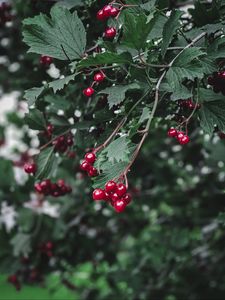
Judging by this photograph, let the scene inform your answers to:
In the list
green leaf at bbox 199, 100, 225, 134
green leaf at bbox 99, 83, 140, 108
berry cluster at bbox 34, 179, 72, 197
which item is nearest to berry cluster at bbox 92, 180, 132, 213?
green leaf at bbox 99, 83, 140, 108

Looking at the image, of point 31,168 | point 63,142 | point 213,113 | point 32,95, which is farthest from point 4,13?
point 213,113

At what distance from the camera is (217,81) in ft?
5.10

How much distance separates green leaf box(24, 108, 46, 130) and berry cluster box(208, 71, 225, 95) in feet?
2.87

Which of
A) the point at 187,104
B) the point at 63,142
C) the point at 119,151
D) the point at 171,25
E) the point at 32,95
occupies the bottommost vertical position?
the point at 63,142

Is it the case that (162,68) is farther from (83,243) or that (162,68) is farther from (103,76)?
(83,243)

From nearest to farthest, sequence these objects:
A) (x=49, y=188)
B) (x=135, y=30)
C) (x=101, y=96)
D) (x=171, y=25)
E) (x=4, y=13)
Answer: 1. (x=135, y=30)
2. (x=171, y=25)
3. (x=101, y=96)
4. (x=49, y=188)
5. (x=4, y=13)

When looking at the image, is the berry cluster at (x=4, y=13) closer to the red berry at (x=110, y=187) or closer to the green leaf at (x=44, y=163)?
the green leaf at (x=44, y=163)

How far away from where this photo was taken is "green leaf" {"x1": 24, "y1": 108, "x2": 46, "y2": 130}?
2026 mm

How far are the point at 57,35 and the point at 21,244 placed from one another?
1936 millimetres

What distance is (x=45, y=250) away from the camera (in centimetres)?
318

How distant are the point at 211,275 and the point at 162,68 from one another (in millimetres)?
2882

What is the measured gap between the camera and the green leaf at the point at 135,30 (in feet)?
4.09

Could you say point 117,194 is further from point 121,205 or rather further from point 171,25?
point 171,25

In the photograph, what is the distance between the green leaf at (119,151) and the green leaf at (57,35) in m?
0.43
